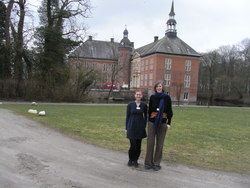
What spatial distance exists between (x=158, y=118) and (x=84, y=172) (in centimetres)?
201

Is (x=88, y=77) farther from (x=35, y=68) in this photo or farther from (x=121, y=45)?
(x=121, y=45)

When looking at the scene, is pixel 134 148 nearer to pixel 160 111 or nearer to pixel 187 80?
pixel 160 111

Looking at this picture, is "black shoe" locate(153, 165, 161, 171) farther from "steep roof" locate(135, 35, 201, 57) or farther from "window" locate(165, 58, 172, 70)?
"window" locate(165, 58, 172, 70)

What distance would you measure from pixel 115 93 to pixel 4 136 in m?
47.5

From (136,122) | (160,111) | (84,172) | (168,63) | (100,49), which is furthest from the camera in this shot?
(100,49)

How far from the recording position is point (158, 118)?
17.1 ft

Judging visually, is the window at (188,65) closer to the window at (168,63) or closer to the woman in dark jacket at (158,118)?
the window at (168,63)

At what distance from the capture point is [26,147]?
675 cm

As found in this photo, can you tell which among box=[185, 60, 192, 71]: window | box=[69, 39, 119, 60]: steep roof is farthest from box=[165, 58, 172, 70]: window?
box=[69, 39, 119, 60]: steep roof

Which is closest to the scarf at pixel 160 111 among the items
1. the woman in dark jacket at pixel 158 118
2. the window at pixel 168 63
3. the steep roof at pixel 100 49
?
the woman in dark jacket at pixel 158 118

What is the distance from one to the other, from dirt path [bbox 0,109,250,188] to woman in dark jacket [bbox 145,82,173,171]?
0.33 metres

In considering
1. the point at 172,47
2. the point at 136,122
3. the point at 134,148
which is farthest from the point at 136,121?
the point at 172,47

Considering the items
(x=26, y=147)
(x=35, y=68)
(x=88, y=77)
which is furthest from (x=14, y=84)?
(x=26, y=147)

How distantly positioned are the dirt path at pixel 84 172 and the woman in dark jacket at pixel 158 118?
1.08 feet
